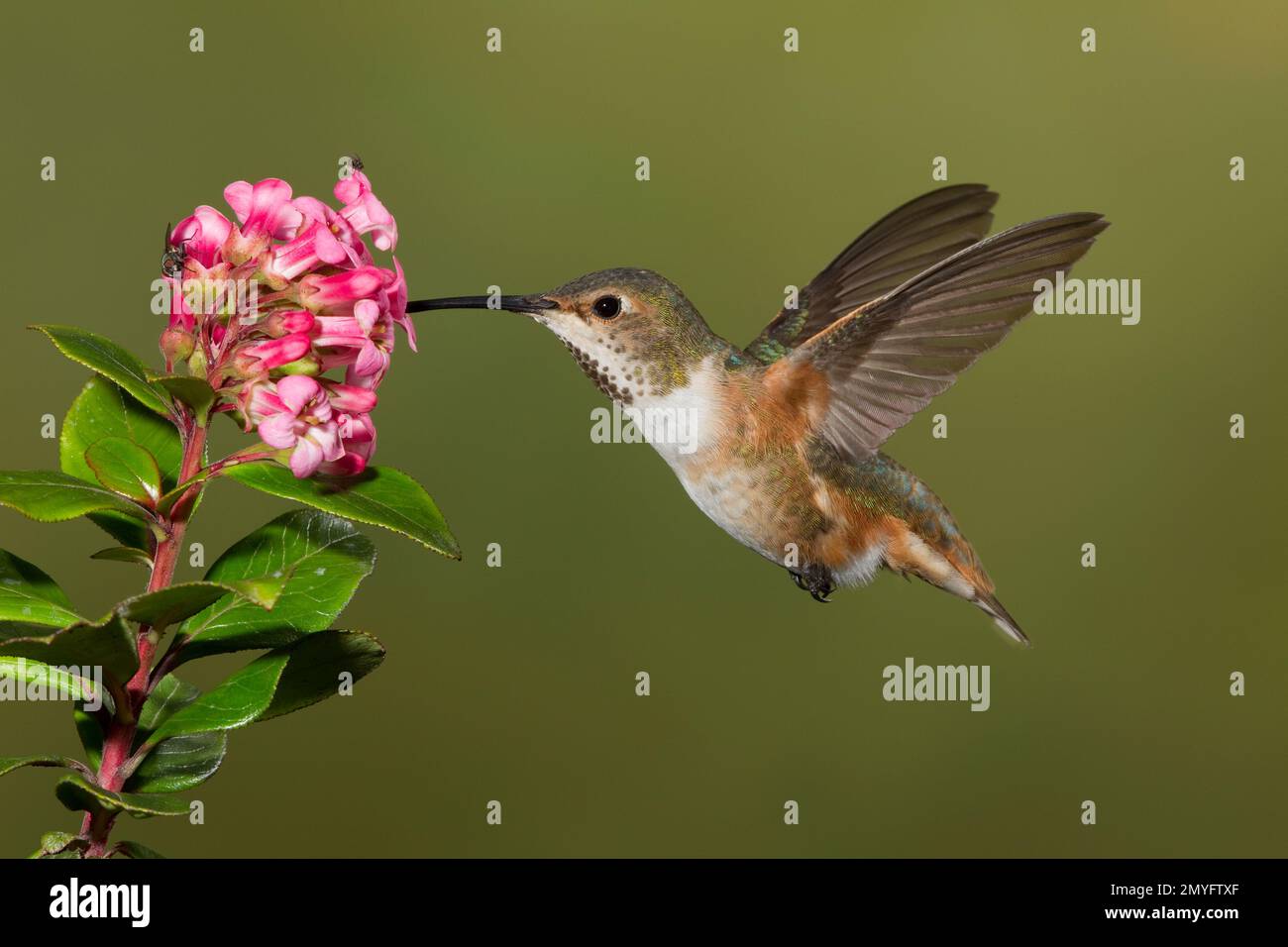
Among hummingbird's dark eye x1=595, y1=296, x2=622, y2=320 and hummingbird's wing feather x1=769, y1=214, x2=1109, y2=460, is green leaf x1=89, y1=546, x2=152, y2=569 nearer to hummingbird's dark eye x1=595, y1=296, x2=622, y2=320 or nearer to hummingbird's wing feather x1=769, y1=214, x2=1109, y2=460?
hummingbird's dark eye x1=595, y1=296, x2=622, y2=320

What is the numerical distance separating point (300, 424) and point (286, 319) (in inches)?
3.3

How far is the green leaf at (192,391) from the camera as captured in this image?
0.90 metres

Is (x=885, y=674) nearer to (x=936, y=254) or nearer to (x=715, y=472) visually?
(x=936, y=254)

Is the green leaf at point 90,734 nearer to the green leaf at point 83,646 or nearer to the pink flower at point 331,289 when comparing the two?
the green leaf at point 83,646

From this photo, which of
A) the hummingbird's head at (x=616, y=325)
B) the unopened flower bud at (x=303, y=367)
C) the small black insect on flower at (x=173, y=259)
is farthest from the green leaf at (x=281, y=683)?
the hummingbird's head at (x=616, y=325)

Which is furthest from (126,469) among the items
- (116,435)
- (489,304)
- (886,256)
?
(886,256)

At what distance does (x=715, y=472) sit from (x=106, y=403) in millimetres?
686

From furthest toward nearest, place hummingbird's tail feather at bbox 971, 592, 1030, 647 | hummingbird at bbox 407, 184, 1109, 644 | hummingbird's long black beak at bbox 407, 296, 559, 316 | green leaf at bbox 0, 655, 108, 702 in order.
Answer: hummingbird's tail feather at bbox 971, 592, 1030, 647 → hummingbird at bbox 407, 184, 1109, 644 → hummingbird's long black beak at bbox 407, 296, 559, 316 → green leaf at bbox 0, 655, 108, 702

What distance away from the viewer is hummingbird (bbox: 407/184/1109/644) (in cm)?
138

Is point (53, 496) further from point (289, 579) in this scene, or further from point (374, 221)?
point (374, 221)

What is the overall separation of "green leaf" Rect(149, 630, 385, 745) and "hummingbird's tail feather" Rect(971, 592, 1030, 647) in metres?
1.07

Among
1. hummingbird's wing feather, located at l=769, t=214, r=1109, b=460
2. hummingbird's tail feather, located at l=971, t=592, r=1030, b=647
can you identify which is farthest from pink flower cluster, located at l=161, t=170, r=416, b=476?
hummingbird's tail feather, located at l=971, t=592, r=1030, b=647

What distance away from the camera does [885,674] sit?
313 cm

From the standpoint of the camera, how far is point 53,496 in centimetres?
91
